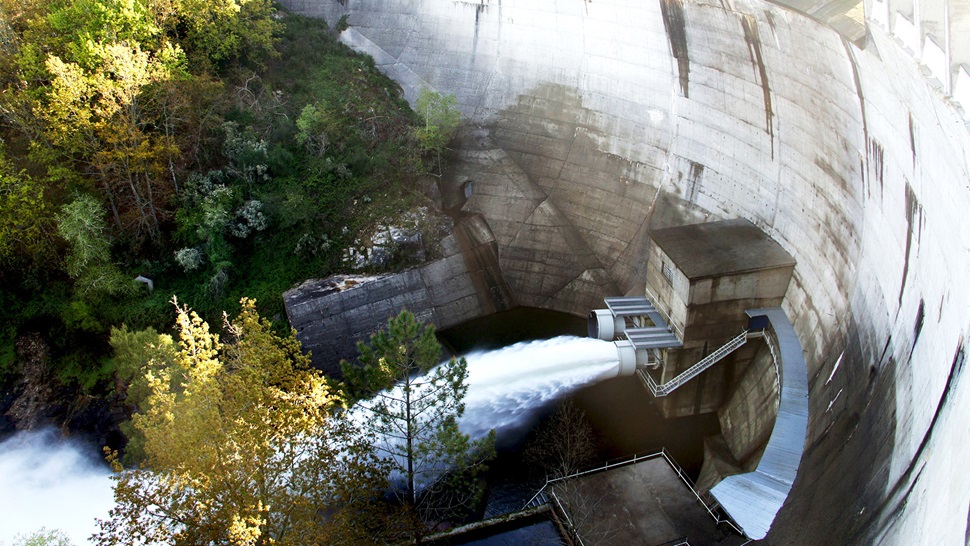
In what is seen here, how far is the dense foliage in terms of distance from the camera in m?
23.0

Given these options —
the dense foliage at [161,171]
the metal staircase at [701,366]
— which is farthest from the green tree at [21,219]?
the metal staircase at [701,366]

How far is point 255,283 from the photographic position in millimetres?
24875

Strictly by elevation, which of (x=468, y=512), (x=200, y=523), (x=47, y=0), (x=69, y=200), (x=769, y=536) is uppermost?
(x=47, y=0)

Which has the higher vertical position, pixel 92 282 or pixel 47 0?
pixel 47 0

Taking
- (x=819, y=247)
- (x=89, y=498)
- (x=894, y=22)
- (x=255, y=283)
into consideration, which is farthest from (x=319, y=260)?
(x=894, y=22)

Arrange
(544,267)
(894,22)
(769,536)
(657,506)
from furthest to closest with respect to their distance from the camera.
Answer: (544,267) < (657,506) < (769,536) < (894,22)

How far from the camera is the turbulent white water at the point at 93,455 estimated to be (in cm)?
1984

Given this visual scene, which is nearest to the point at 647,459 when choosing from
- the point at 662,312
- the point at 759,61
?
the point at 662,312

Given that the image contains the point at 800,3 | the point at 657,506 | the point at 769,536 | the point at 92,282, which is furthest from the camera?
the point at 92,282

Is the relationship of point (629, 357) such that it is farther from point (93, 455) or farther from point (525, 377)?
point (93, 455)

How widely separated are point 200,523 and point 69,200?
17.1 m

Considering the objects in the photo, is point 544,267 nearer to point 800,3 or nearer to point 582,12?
point 582,12

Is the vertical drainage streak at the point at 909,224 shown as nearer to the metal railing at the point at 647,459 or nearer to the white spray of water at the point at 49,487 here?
the metal railing at the point at 647,459

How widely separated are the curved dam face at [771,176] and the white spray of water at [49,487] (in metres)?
15.6
